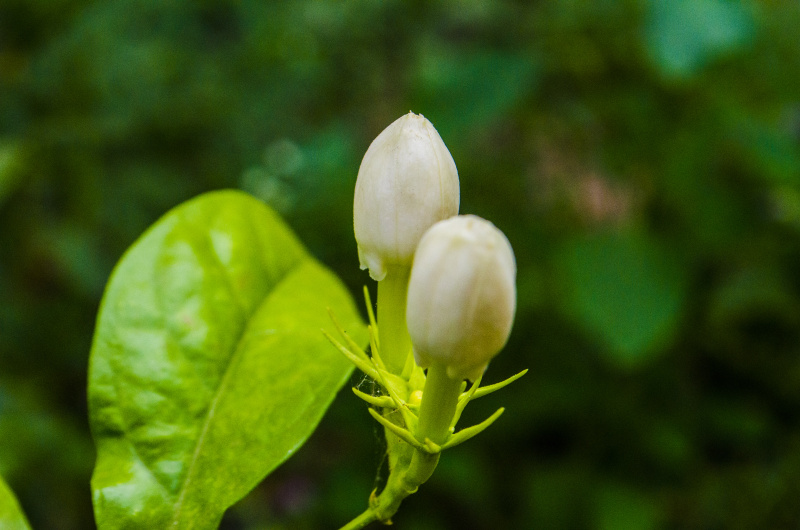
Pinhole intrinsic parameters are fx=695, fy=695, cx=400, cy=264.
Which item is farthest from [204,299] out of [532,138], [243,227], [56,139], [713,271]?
[532,138]

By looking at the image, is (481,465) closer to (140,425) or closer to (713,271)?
(713,271)

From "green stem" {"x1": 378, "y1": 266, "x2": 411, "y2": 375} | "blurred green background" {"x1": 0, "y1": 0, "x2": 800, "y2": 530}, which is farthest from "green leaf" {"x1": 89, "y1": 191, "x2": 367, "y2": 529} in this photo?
"blurred green background" {"x1": 0, "y1": 0, "x2": 800, "y2": 530}

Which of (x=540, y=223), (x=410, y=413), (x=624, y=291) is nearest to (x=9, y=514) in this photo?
(x=410, y=413)

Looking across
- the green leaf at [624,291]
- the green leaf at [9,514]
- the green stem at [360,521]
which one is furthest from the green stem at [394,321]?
the green leaf at [624,291]

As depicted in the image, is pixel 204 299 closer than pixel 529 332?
Yes

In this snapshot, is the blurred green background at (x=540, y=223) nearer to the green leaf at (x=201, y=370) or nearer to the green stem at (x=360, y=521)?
the green leaf at (x=201, y=370)

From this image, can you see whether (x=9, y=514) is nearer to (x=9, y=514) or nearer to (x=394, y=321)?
(x=9, y=514)
